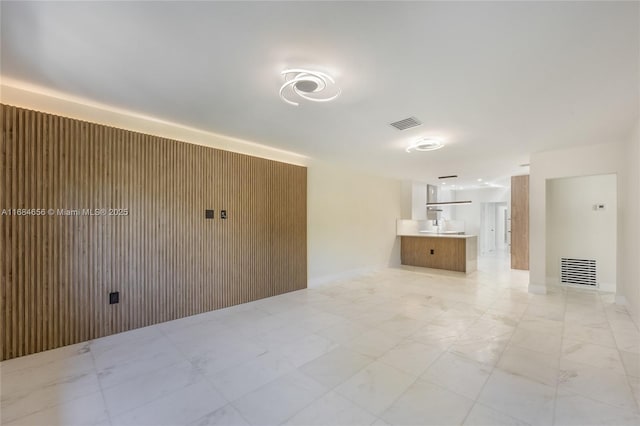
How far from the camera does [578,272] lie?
5.46 meters

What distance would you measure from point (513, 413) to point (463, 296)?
3.20 m

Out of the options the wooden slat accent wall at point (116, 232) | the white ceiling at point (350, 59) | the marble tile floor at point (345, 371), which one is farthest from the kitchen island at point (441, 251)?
the wooden slat accent wall at point (116, 232)

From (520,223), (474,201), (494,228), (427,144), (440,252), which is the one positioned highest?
(427,144)

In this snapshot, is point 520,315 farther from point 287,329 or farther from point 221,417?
point 221,417

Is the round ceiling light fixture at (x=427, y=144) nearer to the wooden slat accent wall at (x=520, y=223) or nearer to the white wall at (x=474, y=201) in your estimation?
the wooden slat accent wall at (x=520, y=223)

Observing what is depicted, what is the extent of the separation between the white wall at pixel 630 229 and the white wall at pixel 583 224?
3.09ft

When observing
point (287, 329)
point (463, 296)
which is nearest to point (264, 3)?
point (287, 329)

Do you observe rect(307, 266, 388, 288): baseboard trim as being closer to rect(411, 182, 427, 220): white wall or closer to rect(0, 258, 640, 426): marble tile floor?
rect(0, 258, 640, 426): marble tile floor

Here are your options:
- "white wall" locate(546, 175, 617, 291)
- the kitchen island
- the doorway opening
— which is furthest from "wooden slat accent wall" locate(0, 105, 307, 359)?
the doorway opening

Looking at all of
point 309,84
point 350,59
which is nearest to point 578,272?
point 350,59

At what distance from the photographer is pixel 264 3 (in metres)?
1.61

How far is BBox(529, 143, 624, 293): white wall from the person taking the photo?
178 inches

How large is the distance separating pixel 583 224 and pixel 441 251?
2.94m

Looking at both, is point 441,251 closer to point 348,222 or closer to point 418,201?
point 418,201
